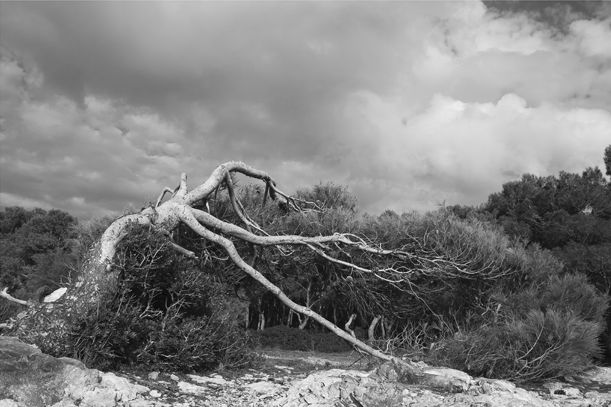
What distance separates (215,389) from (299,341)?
11.4 m

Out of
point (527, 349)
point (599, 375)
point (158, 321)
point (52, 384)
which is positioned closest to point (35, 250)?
point (158, 321)

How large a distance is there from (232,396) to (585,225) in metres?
17.6

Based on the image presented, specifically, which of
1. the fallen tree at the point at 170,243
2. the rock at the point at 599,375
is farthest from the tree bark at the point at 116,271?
the rock at the point at 599,375

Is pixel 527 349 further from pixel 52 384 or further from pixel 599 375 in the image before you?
pixel 52 384

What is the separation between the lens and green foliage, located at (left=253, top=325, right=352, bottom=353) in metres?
17.8

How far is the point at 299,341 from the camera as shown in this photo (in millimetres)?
18359

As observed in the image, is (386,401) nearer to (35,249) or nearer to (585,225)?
(585,225)

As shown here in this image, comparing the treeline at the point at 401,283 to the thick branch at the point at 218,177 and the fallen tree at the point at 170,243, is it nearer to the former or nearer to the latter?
the fallen tree at the point at 170,243

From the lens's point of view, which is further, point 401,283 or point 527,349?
point 401,283

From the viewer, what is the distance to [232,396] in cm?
679

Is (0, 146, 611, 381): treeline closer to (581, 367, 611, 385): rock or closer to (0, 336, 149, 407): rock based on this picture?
(581, 367, 611, 385): rock

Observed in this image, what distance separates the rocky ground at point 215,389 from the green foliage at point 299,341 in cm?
988

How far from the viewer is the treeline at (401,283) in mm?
8828

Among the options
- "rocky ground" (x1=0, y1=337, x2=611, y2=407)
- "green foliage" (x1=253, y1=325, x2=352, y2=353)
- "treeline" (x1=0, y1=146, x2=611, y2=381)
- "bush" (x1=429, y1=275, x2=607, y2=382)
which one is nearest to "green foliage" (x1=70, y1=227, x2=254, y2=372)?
"treeline" (x1=0, y1=146, x2=611, y2=381)
